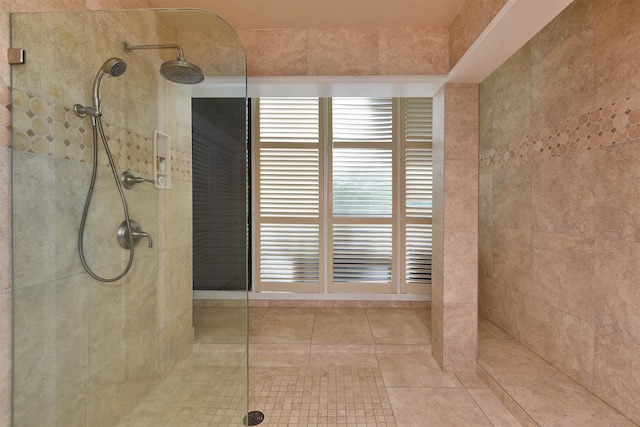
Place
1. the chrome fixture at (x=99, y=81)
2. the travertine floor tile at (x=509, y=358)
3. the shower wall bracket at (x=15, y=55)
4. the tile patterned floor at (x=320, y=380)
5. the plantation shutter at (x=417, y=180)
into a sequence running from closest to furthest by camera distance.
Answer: the shower wall bracket at (x=15, y=55) < the chrome fixture at (x=99, y=81) < the tile patterned floor at (x=320, y=380) < the travertine floor tile at (x=509, y=358) < the plantation shutter at (x=417, y=180)

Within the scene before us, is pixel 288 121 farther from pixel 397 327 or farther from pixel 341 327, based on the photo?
pixel 397 327

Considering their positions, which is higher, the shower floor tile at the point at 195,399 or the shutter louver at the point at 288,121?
the shutter louver at the point at 288,121

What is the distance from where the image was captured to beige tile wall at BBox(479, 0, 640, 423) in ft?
4.79

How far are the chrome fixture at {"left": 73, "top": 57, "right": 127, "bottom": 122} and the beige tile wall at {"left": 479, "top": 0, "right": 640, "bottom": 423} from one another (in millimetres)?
2293

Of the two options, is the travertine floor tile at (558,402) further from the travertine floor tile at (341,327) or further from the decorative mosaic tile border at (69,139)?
the decorative mosaic tile border at (69,139)

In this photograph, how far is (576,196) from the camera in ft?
5.71

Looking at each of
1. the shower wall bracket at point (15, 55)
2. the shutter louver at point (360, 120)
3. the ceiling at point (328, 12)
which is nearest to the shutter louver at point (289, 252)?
the shutter louver at point (360, 120)

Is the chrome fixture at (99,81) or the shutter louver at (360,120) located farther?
the shutter louver at (360,120)

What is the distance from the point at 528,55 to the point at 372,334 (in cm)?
236

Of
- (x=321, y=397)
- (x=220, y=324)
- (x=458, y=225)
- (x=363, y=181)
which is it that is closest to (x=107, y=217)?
(x=220, y=324)

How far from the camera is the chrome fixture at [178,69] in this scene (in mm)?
1271

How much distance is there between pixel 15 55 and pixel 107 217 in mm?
642

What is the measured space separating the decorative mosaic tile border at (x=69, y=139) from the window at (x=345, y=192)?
1771 mm

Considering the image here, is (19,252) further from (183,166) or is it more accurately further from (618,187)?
(618,187)
